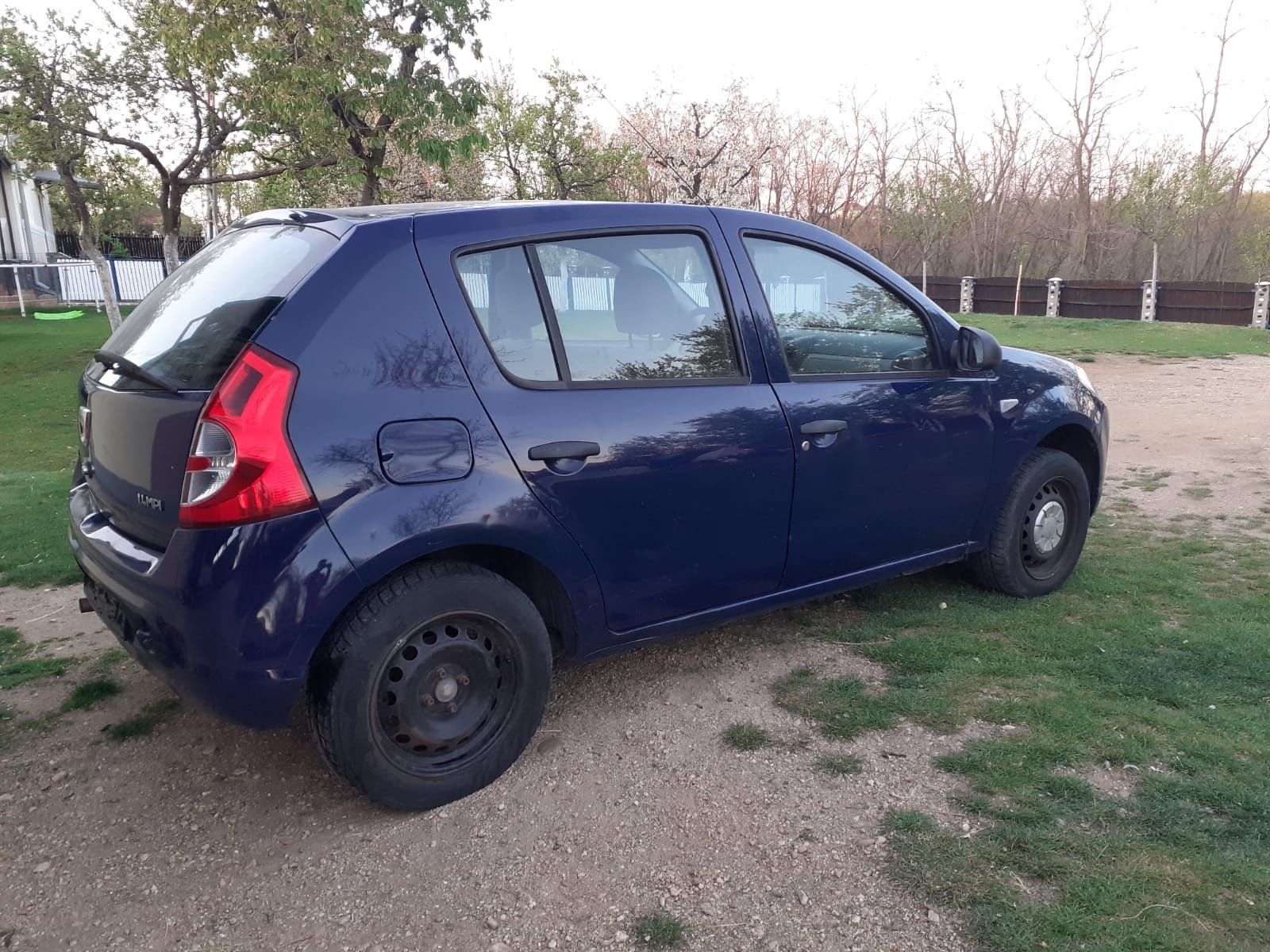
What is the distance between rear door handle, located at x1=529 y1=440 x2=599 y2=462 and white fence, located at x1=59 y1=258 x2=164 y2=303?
30.0 m

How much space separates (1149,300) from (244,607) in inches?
1227

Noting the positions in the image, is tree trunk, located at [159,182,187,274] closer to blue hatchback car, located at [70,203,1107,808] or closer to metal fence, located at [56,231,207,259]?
blue hatchback car, located at [70,203,1107,808]

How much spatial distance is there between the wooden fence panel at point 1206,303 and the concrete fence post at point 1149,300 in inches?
8.4

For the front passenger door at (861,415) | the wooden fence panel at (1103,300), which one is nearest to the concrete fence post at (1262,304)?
the wooden fence panel at (1103,300)

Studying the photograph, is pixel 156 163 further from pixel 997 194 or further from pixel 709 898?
pixel 997 194

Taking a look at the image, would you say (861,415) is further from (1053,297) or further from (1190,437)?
(1053,297)

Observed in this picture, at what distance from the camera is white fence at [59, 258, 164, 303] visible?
28.7m

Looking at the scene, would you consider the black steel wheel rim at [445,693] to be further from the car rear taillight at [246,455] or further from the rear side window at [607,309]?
the rear side window at [607,309]

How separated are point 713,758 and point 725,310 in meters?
1.57

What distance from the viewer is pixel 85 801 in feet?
9.77

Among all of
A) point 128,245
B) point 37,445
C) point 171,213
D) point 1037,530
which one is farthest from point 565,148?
point 128,245

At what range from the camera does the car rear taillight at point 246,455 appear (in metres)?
2.48

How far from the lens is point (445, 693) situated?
2.88 metres

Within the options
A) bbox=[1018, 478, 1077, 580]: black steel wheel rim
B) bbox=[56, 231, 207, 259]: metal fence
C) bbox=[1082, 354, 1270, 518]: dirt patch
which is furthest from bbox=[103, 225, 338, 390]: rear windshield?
bbox=[56, 231, 207, 259]: metal fence
